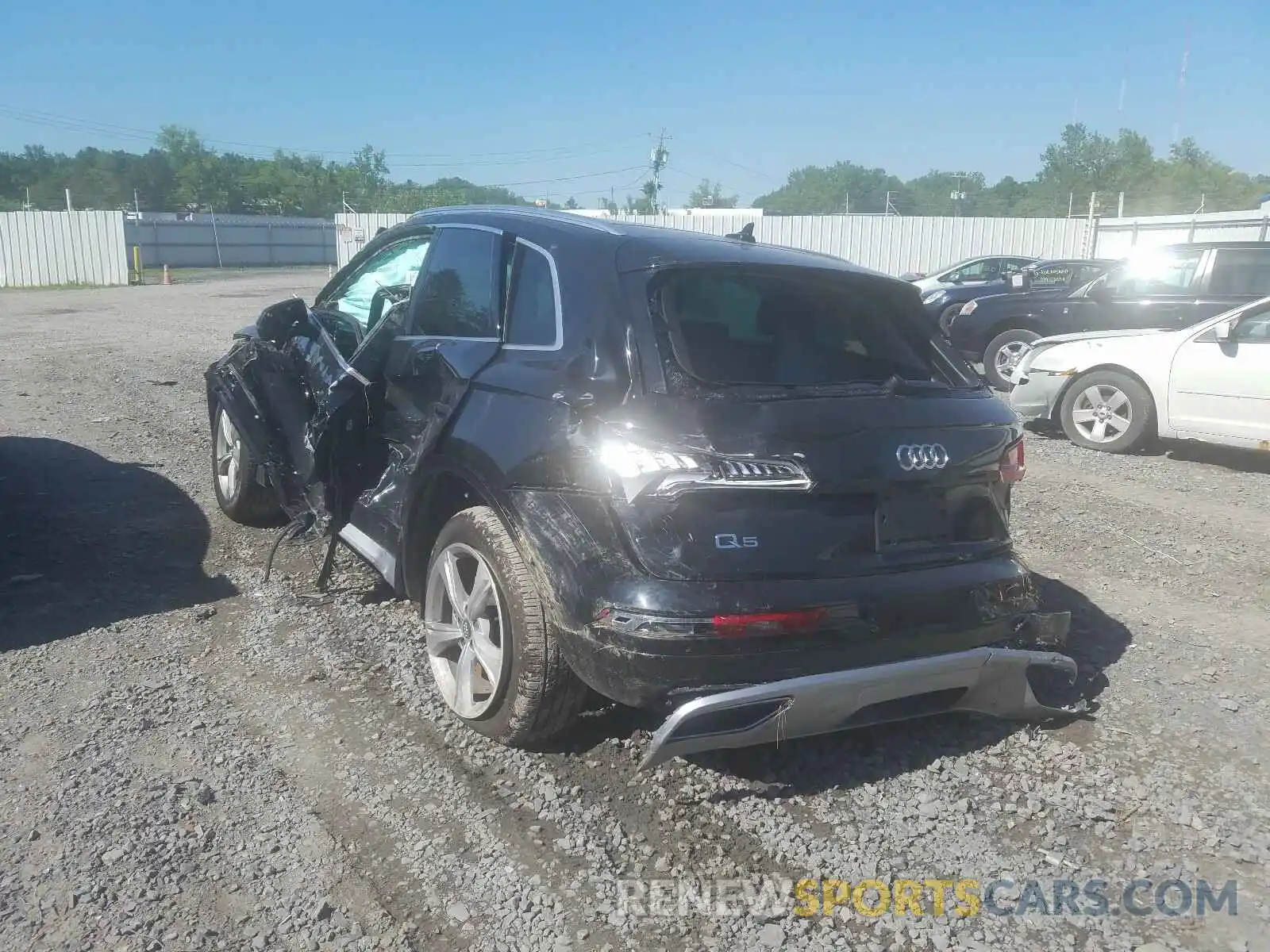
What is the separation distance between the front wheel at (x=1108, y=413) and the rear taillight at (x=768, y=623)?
685cm

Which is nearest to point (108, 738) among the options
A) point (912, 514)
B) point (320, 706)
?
point (320, 706)

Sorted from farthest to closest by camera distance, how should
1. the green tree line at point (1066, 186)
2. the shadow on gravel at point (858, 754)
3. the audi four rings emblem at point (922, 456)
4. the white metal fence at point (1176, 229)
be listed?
the green tree line at point (1066, 186), the white metal fence at point (1176, 229), the shadow on gravel at point (858, 754), the audi four rings emblem at point (922, 456)

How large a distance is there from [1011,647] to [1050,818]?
0.56 m

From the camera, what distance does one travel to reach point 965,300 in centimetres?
1453

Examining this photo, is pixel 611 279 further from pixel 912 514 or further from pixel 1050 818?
pixel 1050 818

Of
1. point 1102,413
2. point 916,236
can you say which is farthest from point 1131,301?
point 916,236

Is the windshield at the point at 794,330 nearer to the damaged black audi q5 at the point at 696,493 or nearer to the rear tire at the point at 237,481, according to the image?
the damaged black audi q5 at the point at 696,493

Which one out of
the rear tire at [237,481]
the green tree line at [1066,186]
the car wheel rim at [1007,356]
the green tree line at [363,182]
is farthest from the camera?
the green tree line at [363,182]

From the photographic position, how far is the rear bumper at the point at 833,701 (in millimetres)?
2973

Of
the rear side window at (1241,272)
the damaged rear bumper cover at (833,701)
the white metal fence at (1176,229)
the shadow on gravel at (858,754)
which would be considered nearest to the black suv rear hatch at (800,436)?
the damaged rear bumper cover at (833,701)

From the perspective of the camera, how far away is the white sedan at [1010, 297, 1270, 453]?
8.09 meters

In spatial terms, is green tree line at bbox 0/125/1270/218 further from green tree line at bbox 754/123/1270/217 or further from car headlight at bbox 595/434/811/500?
car headlight at bbox 595/434/811/500

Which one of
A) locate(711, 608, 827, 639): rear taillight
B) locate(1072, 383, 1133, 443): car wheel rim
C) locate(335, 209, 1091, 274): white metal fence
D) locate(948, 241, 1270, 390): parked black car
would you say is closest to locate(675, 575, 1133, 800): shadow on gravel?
locate(711, 608, 827, 639): rear taillight

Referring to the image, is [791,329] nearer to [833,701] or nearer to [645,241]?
[645,241]
